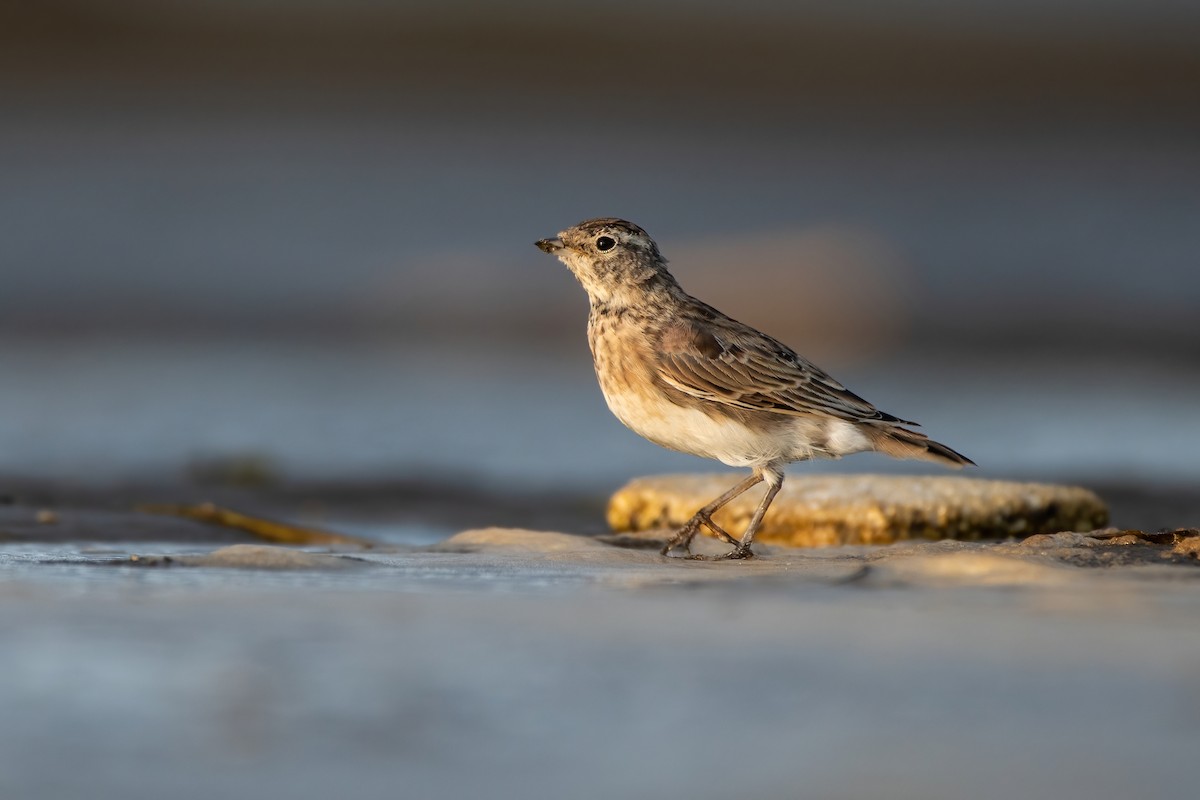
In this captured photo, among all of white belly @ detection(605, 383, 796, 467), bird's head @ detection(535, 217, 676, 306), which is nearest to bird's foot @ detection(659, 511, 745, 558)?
white belly @ detection(605, 383, 796, 467)

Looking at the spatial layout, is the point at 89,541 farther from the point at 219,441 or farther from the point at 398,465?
the point at 219,441

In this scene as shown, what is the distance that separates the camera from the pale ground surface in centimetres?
289

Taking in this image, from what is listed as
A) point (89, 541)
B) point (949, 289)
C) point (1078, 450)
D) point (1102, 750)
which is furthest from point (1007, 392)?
point (1102, 750)

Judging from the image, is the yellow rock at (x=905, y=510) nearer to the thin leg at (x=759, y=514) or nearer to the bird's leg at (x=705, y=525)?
the thin leg at (x=759, y=514)

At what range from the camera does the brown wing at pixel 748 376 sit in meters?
6.58

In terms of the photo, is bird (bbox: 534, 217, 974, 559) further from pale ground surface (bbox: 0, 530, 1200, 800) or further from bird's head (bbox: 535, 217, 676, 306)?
pale ground surface (bbox: 0, 530, 1200, 800)

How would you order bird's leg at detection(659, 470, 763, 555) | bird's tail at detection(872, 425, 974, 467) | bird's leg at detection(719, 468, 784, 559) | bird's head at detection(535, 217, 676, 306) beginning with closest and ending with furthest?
bird's leg at detection(719, 468, 784, 559)
bird's leg at detection(659, 470, 763, 555)
bird's tail at detection(872, 425, 974, 467)
bird's head at detection(535, 217, 676, 306)

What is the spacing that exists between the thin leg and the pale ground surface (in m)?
1.02

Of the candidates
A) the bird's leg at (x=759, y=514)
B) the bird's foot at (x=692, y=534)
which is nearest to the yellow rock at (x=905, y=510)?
the bird's leg at (x=759, y=514)

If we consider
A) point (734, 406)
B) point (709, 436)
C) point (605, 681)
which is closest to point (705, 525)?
point (709, 436)

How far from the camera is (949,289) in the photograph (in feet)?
59.8

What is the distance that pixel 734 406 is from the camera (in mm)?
6586

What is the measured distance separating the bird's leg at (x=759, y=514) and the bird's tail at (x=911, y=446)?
0.39 meters

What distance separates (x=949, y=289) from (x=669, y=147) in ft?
17.0
